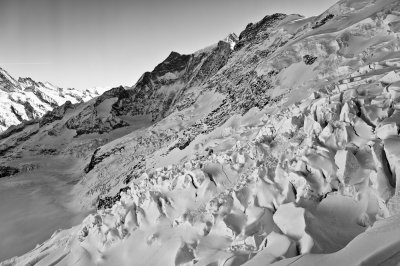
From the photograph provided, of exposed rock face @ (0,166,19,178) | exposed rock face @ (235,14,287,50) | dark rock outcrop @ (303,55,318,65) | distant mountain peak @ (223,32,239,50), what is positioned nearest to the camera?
dark rock outcrop @ (303,55,318,65)

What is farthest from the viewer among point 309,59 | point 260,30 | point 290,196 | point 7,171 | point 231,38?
point 231,38

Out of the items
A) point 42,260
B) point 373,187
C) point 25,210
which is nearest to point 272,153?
point 373,187

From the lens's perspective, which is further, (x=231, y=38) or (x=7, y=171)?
(x=231, y=38)

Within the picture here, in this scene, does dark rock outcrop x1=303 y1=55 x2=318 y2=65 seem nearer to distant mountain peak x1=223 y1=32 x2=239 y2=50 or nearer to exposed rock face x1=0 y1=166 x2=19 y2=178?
exposed rock face x1=0 y1=166 x2=19 y2=178

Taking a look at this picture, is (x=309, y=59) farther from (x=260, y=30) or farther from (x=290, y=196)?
(x=260, y=30)

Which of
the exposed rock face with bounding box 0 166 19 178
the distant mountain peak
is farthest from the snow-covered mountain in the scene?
the distant mountain peak

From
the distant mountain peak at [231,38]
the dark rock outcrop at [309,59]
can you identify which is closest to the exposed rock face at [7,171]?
the distant mountain peak at [231,38]

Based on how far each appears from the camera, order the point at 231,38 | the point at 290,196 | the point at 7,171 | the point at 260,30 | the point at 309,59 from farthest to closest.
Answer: the point at 231,38, the point at 7,171, the point at 260,30, the point at 309,59, the point at 290,196

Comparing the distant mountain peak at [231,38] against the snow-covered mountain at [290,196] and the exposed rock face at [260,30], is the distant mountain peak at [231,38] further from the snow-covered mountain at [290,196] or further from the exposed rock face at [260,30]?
the snow-covered mountain at [290,196]

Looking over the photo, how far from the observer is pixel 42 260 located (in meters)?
28.9

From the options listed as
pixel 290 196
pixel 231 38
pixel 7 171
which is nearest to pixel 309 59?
pixel 290 196

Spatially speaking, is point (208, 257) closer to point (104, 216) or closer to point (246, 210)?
point (246, 210)

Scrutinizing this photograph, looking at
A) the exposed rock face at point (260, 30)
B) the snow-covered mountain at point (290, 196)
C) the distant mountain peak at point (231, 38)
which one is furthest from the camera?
the distant mountain peak at point (231, 38)

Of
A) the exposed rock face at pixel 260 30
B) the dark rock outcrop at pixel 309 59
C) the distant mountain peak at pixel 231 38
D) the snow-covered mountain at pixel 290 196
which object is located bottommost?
the snow-covered mountain at pixel 290 196
